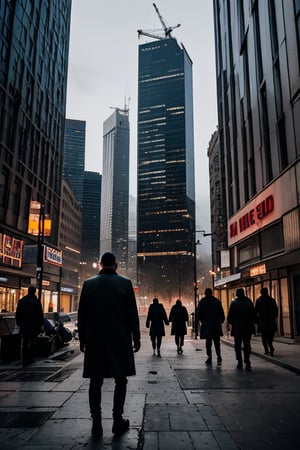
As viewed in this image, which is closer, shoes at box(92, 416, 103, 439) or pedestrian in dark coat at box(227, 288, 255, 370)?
shoes at box(92, 416, 103, 439)

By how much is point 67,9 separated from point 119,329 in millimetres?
62634

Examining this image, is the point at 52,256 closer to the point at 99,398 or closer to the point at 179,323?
the point at 179,323

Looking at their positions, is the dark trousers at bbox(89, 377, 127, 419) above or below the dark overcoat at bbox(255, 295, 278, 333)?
below

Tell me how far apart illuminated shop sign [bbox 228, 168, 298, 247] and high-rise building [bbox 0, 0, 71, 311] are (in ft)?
46.9

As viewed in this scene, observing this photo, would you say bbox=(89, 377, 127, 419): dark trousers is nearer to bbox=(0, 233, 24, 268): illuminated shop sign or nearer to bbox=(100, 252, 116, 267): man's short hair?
bbox=(100, 252, 116, 267): man's short hair

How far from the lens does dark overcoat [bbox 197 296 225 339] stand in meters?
9.70

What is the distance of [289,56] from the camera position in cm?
1597

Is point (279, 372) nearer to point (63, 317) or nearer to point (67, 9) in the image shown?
point (63, 317)

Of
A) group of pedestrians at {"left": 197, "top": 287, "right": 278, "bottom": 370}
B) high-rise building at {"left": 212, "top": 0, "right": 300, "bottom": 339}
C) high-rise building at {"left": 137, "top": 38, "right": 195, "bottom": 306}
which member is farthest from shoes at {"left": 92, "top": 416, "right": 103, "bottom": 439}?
high-rise building at {"left": 137, "top": 38, "right": 195, "bottom": 306}

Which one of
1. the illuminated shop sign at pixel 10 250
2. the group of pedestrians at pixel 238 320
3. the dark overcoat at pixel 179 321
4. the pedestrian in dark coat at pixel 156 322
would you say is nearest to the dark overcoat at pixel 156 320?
the pedestrian in dark coat at pixel 156 322

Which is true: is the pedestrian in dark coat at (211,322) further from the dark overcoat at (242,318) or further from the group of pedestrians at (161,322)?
the group of pedestrians at (161,322)

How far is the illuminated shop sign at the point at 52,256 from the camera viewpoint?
40.1 m

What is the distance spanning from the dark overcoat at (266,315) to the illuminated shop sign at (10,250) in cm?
2599

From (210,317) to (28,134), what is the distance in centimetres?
3348
